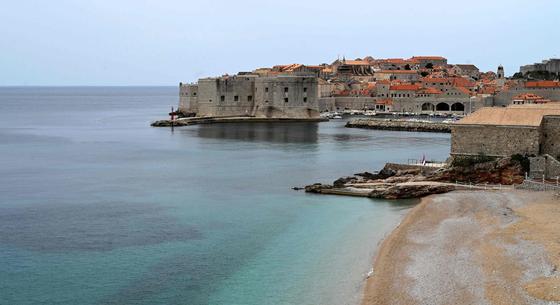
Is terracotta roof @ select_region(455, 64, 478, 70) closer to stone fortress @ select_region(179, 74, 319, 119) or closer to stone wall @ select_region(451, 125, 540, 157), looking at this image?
stone fortress @ select_region(179, 74, 319, 119)

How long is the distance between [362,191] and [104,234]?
8772mm

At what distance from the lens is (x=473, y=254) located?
47.9ft

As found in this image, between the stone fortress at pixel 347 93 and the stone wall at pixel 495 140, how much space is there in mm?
35556

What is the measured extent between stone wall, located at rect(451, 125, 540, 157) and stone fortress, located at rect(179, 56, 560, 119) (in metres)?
35.6

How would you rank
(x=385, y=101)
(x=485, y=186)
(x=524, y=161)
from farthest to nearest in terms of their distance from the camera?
(x=385, y=101), (x=524, y=161), (x=485, y=186)

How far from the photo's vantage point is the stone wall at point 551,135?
2277 centimetres

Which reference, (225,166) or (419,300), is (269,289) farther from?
(225,166)

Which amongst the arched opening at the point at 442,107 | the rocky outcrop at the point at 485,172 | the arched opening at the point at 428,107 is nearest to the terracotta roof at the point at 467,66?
the arched opening at the point at 442,107

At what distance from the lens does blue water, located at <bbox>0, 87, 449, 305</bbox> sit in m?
13.3

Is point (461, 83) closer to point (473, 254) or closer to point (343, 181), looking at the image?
point (343, 181)

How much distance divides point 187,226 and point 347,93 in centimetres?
6342

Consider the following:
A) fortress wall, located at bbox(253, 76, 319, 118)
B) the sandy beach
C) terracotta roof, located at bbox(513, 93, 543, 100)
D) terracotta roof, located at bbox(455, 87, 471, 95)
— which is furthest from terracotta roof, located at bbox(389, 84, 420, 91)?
the sandy beach

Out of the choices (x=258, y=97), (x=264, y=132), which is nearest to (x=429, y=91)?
(x=258, y=97)

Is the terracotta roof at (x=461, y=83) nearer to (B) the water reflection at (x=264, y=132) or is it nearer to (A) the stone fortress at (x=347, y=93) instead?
(A) the stone fortress at (x=347, y=93)
